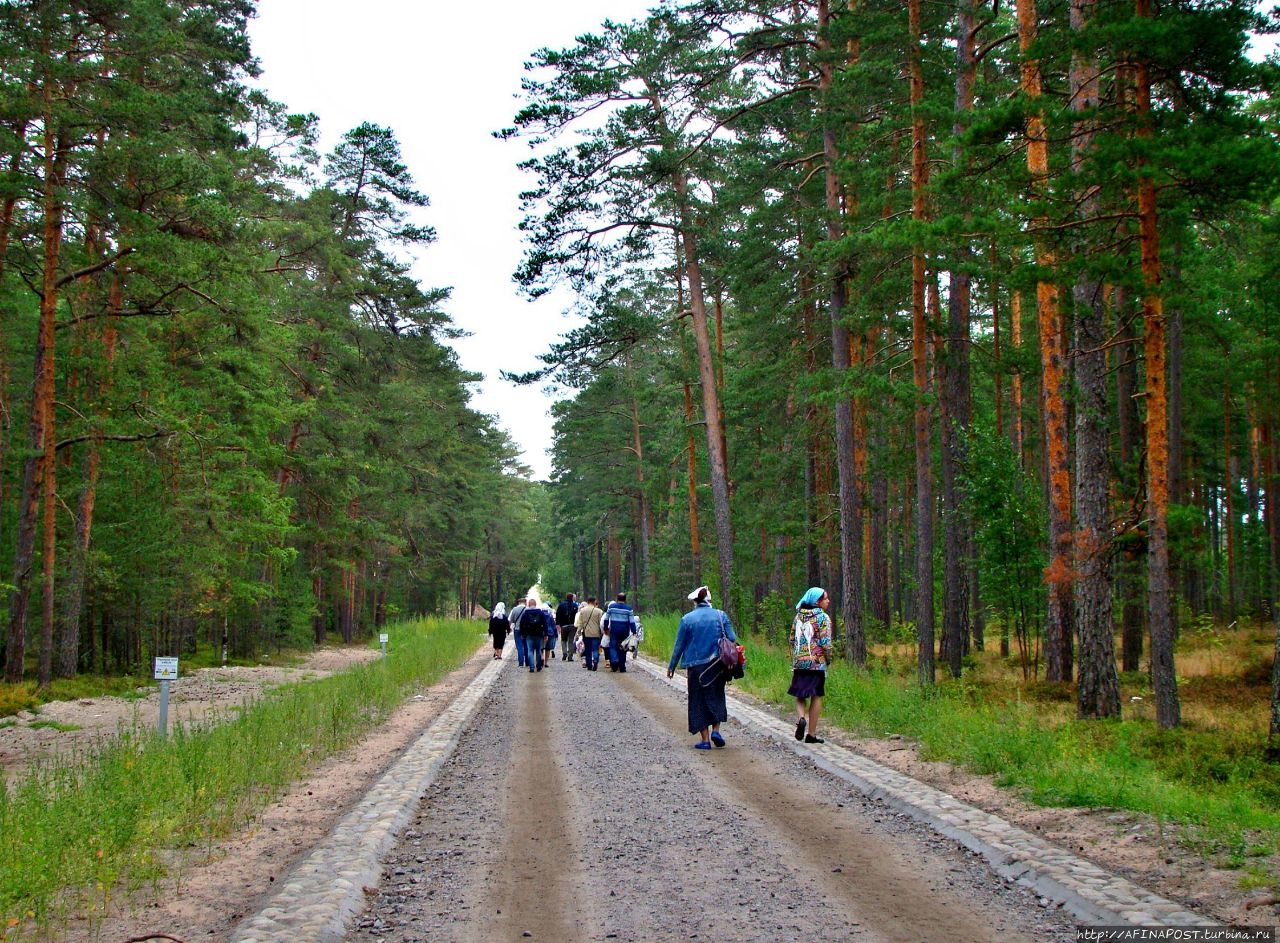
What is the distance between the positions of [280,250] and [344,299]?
665 cm

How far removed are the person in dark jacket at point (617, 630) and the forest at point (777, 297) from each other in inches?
146

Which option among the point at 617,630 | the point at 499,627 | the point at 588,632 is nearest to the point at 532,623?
the point at 588,632

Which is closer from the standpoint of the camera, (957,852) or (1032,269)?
(957,852)

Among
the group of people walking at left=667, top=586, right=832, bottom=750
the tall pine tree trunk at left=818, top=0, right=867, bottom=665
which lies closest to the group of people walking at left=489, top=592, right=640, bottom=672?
the tall pine tree trunk at left=818, top=0, right=867, bottom=665

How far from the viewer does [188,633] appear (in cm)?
3447

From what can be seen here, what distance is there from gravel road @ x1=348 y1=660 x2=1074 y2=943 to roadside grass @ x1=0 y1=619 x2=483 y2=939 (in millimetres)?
1591

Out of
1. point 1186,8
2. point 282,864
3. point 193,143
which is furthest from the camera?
point 193,143

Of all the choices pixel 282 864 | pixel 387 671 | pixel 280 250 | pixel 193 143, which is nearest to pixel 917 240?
pixel 282 864

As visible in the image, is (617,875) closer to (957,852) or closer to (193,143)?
(957,852)

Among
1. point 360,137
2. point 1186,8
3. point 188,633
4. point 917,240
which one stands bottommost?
point 188,633

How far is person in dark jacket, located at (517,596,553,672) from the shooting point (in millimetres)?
26734

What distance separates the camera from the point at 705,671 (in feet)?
40.3

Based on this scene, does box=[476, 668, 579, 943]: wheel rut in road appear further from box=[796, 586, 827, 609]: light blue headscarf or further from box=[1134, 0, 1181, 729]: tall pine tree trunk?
box=[1134, 0, 1181, 729]: tall pine tree trunk

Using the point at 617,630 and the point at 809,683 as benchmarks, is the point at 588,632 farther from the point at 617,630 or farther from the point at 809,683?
the point at 809,683
